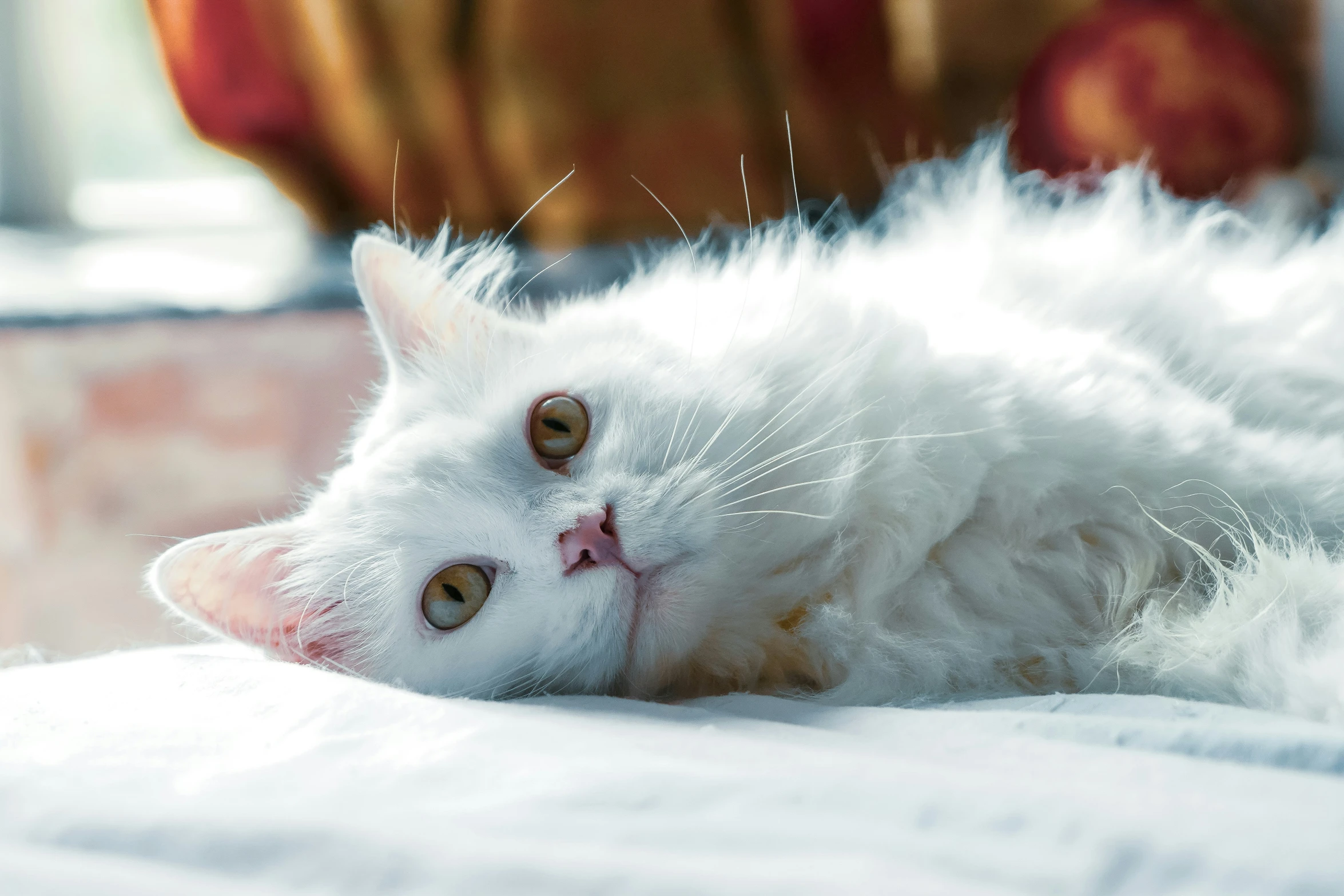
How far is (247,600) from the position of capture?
107 cm

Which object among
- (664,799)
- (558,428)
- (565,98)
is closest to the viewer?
(664,799)

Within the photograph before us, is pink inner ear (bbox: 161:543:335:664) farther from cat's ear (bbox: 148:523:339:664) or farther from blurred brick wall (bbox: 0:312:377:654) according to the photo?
blurred brick wall (bbox: 0:312:377:654)

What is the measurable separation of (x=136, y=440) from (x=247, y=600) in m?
1.43

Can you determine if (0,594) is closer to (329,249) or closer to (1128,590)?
(329,249)

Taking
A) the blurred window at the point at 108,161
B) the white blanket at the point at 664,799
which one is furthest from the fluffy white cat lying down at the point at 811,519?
the blurred window at the point at 108,161

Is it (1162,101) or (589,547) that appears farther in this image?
(1162,101)

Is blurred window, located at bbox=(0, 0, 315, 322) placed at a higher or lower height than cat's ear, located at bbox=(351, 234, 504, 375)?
higher

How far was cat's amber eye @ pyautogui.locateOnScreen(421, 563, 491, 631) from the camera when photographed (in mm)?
952

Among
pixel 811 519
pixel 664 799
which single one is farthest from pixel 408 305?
pixel 664 799

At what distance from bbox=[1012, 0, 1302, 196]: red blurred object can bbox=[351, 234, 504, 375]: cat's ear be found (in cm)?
158

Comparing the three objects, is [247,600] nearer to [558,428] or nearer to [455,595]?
[455,595]

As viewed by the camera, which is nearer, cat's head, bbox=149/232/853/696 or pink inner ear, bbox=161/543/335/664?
cat's head, bbox=149/232/853/696

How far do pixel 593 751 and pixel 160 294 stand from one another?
1.94m

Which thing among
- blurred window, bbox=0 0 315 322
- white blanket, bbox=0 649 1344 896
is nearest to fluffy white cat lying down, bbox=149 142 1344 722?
white blanket, bbox=0 649 1344 896
